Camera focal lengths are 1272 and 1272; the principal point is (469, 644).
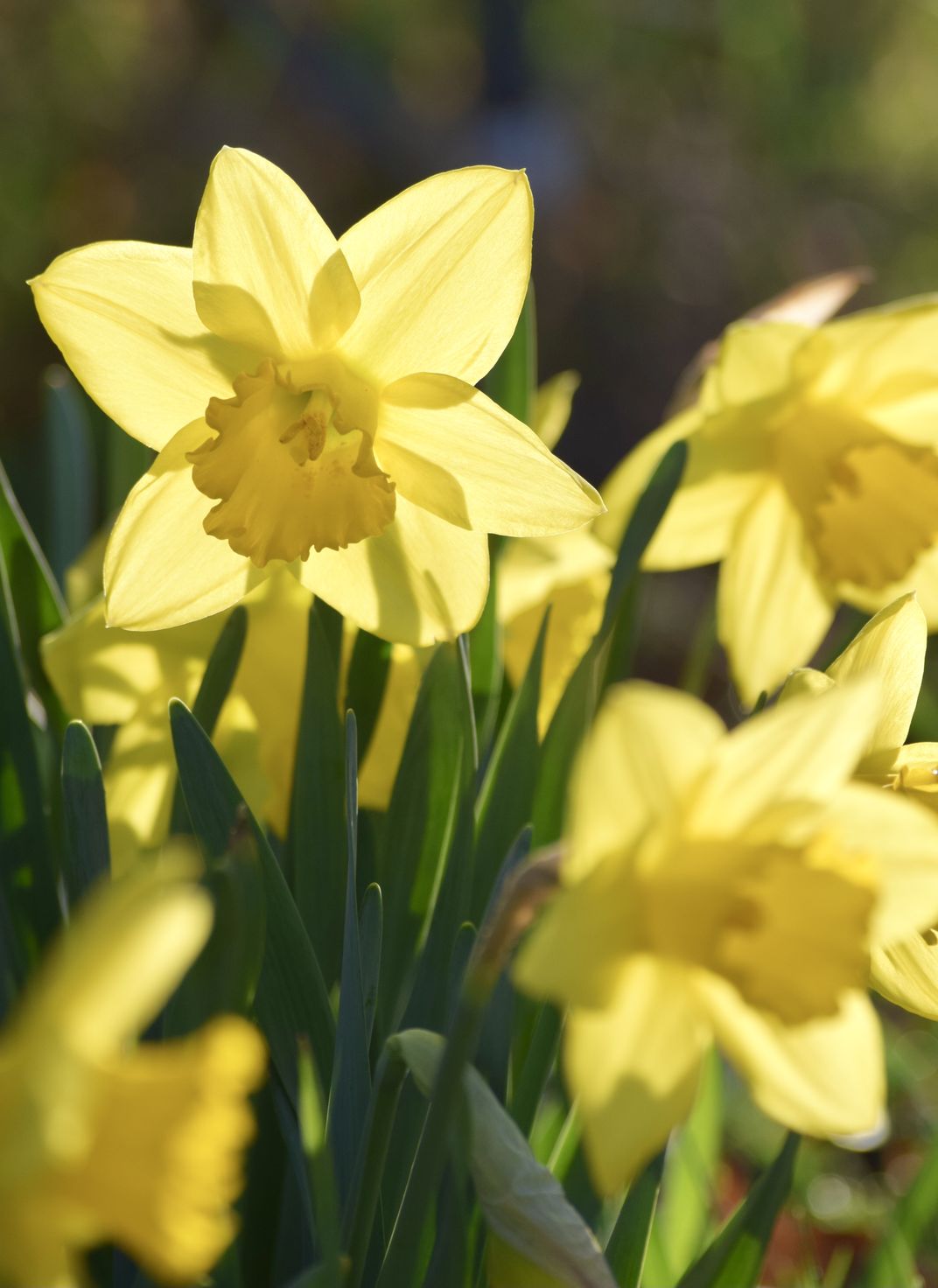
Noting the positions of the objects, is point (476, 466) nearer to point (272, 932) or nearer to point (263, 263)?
point (263, 263)

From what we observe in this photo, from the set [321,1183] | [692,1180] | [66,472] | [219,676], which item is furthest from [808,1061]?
[66,472]

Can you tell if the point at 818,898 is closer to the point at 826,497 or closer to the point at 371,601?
the point at 371,601

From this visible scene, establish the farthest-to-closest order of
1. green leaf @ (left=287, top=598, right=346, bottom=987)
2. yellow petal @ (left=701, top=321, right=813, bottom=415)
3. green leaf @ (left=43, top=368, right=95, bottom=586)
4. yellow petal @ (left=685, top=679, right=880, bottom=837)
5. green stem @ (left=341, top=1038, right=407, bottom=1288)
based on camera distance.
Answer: green leaf @ (left=43, top=368, right=95, bottom=586) < yellow petal @ (left=701, top=321, right=813, bottom=415) < green leaf @ (left=287, top=598, right=346, bottom=987) < green stem @ (left=341, top=1038, right=407, bottom=1288) < yellow petal @ (left=685, top=679, right=880, bottom=837)

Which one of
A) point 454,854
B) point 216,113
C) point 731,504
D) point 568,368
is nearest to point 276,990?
point 454,854

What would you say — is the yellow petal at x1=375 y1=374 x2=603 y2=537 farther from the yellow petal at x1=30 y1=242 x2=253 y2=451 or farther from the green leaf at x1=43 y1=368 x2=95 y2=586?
the green leaf at x1=43 y1=368 x2=95 y2=586

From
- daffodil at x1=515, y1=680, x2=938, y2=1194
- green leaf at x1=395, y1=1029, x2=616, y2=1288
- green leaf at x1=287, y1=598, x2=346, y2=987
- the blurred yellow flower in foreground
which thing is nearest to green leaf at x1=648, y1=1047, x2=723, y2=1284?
green leaf at x1=287, y1=598, x2=346, y2=987
